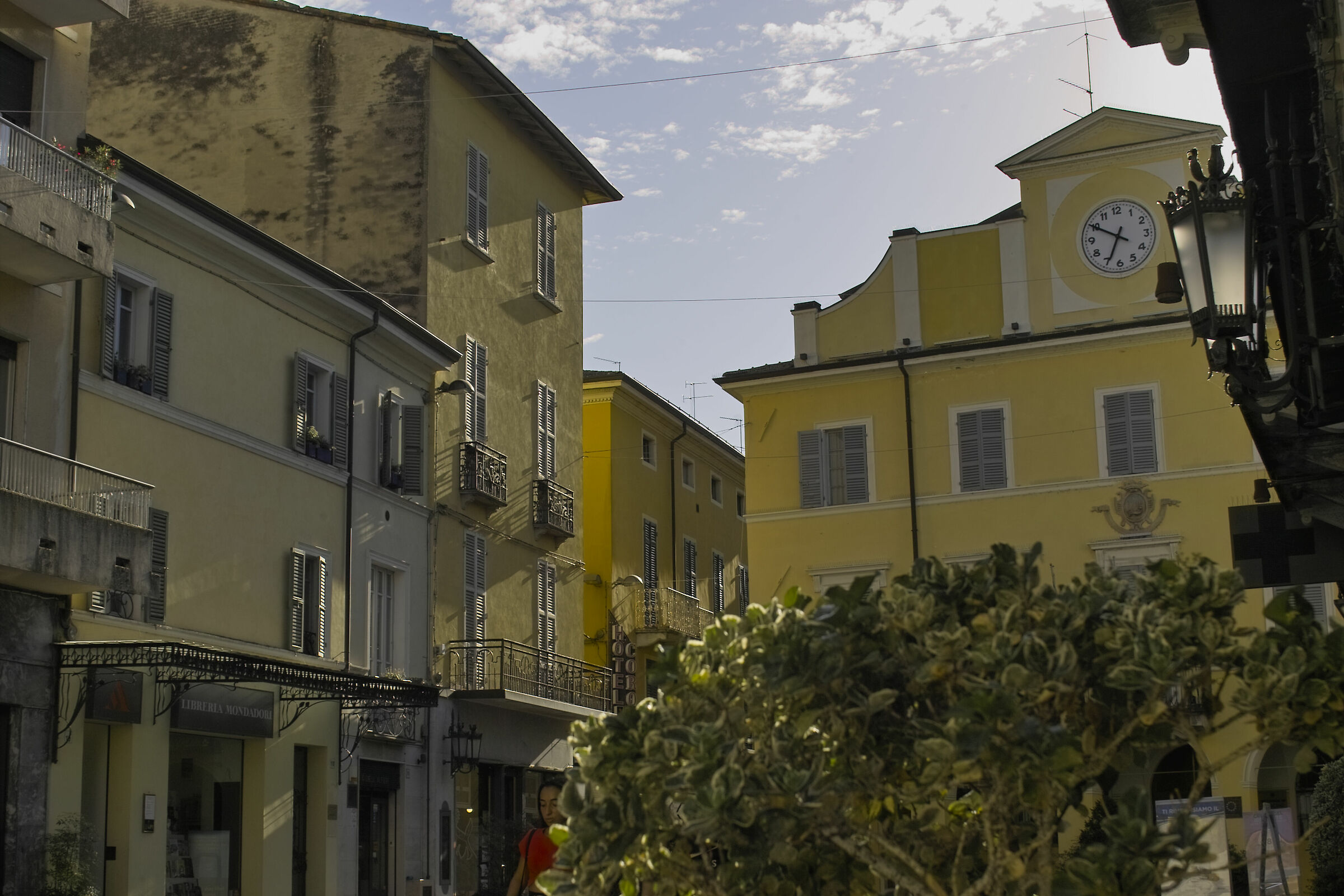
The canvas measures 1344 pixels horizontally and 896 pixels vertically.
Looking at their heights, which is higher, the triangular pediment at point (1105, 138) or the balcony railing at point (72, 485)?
the triangular pediment at point (1105, 138)

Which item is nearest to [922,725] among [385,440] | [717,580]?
[385,440]

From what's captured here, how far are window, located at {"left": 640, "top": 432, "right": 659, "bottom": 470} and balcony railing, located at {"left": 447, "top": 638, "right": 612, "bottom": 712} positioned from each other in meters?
7.99

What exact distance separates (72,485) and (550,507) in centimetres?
1416

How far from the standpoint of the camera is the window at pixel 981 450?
97.6ft

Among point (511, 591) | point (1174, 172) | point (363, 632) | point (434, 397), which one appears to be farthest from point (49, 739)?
point (1174, 172)

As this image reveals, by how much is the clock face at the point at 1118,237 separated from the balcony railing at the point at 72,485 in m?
18.7

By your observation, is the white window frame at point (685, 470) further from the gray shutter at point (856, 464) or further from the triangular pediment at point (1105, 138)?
the triangular pediment at point (1105, 138)

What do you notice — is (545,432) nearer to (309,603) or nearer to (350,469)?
(350,469)

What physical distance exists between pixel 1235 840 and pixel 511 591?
42.0 ft

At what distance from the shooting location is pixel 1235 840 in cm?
2700

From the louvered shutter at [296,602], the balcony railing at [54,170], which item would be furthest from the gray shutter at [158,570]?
the balcony railing at [54,170]

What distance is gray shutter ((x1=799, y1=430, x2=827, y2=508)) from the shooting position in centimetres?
3095

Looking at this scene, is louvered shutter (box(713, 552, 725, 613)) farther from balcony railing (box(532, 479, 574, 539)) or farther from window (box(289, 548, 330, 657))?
window (box(289, 548, 330, 657))

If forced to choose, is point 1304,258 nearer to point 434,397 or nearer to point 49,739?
point 49,739
